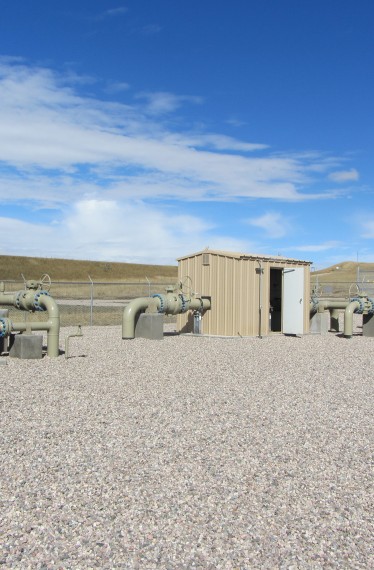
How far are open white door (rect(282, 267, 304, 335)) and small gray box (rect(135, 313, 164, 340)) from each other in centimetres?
461

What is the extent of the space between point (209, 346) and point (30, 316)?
12.1 m

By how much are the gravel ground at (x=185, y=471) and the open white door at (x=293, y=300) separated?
25.7ft

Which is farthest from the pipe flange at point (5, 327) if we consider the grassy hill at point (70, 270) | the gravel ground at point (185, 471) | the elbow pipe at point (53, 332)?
the grassy hill at point (70, 270)

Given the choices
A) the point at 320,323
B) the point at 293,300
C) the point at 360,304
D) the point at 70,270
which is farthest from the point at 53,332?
the point at 70,270

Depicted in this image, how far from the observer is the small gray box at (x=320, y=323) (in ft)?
62.7

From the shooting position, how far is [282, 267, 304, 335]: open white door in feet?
58.4

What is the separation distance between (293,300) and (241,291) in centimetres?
207

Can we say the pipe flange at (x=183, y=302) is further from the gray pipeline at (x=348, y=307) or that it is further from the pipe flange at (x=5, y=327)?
the pipe flange at (x=5, y=327)

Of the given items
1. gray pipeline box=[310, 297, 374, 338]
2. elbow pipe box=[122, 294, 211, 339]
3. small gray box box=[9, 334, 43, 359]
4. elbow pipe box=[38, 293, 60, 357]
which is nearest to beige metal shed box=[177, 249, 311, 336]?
elbow pipe box=[122, 294, 211, 339]

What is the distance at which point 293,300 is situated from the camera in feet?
58.8

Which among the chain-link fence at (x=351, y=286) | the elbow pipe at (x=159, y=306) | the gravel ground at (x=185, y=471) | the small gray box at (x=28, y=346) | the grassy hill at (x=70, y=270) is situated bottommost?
the gravel ground at (x=185, y=471)

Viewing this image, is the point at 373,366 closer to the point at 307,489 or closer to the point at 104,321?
the point at 307,489

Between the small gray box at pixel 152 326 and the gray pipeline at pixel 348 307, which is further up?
the gray pipeline at pixel 348 307

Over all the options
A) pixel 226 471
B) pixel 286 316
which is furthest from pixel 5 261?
pixel 226 471
